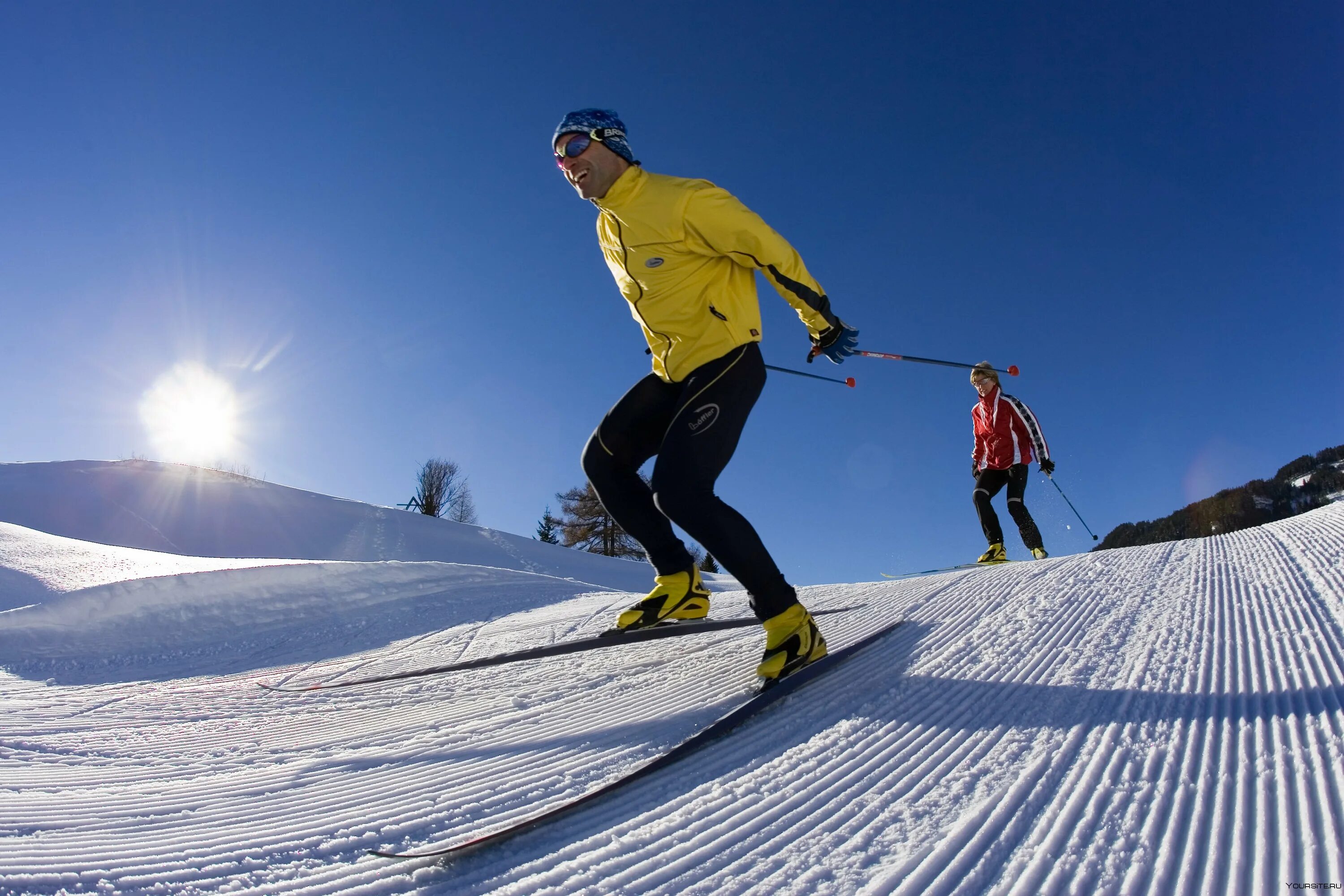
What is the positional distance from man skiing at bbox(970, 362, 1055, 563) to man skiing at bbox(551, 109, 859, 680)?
429 centimetres

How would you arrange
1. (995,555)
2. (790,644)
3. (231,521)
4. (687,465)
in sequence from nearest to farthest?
1. (790,644)
2. (687,465)
3. (995,555)
4. (231,521)

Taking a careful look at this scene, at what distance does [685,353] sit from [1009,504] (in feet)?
16.5

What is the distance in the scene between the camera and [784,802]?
49.2 inches

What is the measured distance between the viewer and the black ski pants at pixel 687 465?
2.11 metres

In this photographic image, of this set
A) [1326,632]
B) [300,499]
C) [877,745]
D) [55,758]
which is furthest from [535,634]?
[300,499]

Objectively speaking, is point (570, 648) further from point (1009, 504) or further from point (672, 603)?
point (1009, 504)

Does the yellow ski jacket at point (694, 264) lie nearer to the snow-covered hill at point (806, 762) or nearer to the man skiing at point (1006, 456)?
the snow-covered hill at point (806, 762)

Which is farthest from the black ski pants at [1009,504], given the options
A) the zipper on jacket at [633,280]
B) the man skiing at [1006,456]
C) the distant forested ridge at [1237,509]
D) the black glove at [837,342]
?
the zipper on jacket at [633,280]

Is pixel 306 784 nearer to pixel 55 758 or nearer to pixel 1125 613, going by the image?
pixel 55 758

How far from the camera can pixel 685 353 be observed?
249cm

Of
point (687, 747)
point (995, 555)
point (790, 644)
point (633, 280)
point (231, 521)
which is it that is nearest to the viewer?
point (687, 747)

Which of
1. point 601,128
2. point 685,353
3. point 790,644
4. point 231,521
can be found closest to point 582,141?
point 601,128

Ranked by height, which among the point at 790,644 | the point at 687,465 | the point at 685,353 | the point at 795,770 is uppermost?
the point at 685,353

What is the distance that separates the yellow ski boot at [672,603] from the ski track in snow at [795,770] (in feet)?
0.44
